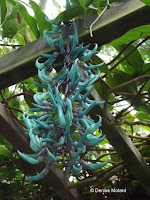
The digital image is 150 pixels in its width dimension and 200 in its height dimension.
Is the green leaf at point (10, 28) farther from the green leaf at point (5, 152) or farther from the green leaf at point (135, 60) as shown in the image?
the green leaf at point (5, 152)

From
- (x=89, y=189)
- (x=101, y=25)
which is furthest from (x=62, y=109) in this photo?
(x=89, y=189)

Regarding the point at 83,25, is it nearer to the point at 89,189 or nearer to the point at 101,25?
the point at 101,25

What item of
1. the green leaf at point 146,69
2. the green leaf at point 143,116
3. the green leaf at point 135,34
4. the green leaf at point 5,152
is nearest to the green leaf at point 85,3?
the green leaf at point 135,34

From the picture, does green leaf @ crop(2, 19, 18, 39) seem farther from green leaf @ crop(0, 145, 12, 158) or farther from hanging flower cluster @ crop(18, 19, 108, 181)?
green leaf @ crop(0, 145, 12, 158)

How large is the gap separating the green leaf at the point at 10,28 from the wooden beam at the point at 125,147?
0.34 m

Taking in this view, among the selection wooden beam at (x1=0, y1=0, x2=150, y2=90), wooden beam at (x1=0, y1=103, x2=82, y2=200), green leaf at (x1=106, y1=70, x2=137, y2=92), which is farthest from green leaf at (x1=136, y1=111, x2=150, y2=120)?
wooden beam at (x1=0, y1=0, x2=150, y2=90)

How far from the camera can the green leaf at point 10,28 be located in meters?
0.90

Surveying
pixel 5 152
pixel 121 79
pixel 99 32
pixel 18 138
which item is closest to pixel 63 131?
pixel 99 32

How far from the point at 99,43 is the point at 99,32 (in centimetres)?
4

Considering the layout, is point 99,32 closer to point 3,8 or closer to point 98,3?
point 98,3

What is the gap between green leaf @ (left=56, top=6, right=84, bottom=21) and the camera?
0.70 m

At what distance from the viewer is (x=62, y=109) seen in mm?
501

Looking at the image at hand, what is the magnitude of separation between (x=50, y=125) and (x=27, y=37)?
746 mm

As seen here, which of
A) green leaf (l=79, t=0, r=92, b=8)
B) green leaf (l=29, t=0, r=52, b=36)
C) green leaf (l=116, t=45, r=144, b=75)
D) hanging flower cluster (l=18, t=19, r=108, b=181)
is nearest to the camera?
hanging flower cluster (l=18, t=19, r=108, b=181)
